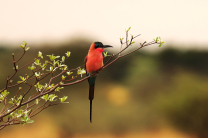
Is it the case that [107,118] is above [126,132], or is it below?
above

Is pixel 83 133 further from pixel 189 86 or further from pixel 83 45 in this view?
pixel 189 86

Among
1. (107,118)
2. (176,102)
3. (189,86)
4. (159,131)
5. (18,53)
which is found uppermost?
(18,53)

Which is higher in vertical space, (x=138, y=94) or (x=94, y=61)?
(x=94, y=61)

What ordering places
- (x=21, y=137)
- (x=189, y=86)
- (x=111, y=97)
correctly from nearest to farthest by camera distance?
(x=21, y=137) → (x=189, y=86) → (x=111, y=97)

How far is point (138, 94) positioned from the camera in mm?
20172

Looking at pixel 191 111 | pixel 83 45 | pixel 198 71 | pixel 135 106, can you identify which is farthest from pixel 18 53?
pixel 198 71

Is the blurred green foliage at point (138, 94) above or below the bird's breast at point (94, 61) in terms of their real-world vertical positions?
below

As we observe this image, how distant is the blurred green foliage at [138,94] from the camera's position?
59.6 feet

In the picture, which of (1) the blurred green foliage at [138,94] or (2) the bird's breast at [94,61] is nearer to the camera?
(2) the bird's breast at [94,61]

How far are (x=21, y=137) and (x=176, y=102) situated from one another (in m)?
13.1

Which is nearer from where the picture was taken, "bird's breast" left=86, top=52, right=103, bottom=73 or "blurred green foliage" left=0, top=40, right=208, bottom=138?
"bird's breast" left=86, top=52, right=103, bottom=73

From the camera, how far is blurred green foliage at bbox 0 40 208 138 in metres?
18.2

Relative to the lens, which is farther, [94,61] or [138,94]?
[138,94]

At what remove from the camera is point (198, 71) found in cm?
2122
